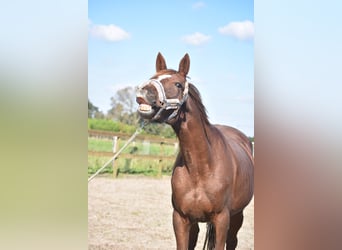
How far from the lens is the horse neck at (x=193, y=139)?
3078 millimetres

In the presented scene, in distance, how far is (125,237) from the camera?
375cm

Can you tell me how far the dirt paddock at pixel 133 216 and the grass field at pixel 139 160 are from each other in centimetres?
6

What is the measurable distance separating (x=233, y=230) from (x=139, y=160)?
804 mm

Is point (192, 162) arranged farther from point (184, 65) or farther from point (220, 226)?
point (184, 65)

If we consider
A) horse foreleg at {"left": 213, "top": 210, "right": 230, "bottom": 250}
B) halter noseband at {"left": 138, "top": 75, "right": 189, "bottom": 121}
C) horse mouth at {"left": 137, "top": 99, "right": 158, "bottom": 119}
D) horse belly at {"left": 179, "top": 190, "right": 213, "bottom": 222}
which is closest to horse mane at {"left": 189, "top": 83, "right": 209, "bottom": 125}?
halter noseband at {"left": 138, "top": 75, "right": 189, "bottom": 121}

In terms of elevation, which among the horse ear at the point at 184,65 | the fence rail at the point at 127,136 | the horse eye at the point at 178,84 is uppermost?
the horse ear at the point at 184,65

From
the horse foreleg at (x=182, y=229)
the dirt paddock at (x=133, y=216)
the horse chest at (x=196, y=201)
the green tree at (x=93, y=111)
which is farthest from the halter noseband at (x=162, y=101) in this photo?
the dirt paddock at (x=133, y=216)

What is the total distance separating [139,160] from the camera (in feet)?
12.5

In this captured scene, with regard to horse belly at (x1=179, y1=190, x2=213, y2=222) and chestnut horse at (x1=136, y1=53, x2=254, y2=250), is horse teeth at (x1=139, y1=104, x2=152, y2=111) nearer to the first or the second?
chestnut horse at (x1=136, y1=53, x2=254, y2=250)

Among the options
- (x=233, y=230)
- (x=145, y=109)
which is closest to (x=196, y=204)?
(x=145, y=109)

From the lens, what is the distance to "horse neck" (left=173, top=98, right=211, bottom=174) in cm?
308

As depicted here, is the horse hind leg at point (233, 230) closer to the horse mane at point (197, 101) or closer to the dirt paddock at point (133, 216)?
the dirt paddock at point (133, 216)
